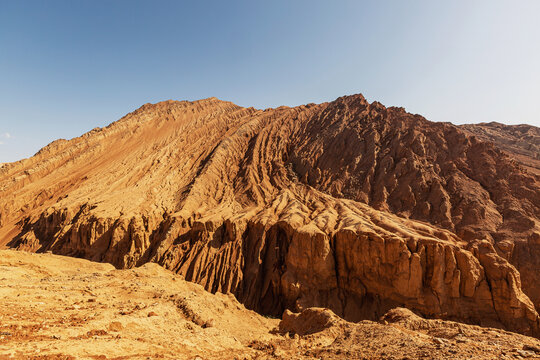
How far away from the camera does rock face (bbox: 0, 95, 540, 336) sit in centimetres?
1648

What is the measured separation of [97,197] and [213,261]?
17305 mm

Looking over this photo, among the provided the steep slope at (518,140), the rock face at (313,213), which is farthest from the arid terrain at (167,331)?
the steep slope at (518,140)

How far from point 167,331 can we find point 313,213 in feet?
57.0

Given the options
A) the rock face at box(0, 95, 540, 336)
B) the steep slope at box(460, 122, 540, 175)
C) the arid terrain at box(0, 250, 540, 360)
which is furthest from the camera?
the steep slope at box(460, 122, 540, 175)

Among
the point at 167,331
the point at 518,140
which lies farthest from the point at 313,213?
the point at 518,140

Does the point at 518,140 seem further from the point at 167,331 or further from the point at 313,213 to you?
the point at 167,331

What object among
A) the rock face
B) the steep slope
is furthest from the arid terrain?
the steep slope

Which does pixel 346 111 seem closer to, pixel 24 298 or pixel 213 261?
pixel 213 261

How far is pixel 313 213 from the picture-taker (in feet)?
77.3

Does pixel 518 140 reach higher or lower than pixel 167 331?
higher

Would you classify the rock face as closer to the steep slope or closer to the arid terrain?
the arid terrain

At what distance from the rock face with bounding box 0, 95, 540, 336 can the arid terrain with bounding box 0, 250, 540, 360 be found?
744 cm

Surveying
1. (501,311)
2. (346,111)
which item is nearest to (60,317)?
(501,311)

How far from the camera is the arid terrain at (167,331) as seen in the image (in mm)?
5695
